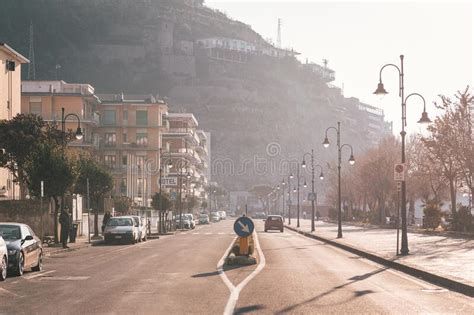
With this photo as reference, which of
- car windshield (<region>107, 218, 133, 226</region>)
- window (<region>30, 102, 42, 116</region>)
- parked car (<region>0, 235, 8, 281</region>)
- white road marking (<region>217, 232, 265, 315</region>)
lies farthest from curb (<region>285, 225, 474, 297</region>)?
window (<region>30, 102, 42, 116</region>)

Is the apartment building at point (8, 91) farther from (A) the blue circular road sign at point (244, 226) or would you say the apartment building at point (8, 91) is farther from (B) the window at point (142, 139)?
(B) the window at point (142, 139)

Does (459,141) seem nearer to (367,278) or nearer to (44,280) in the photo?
(367,278)

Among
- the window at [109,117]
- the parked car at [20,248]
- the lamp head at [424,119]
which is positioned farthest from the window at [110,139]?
the parked car at [20,248]

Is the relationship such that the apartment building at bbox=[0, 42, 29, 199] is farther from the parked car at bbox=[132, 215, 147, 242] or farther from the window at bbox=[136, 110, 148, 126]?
the window at bbox=[136, 110, 148, 126]

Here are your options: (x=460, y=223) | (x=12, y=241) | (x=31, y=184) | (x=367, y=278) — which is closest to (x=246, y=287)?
(x=367, y=278)

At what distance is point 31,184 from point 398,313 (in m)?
33.8

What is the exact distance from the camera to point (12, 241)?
21.9 m

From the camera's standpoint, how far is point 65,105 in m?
103

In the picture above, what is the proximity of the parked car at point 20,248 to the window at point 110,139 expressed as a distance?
9084 centimetres

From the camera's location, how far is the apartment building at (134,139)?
114m

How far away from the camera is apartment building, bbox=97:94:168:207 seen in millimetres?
113688

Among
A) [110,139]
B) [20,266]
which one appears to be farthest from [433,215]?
[110,139]

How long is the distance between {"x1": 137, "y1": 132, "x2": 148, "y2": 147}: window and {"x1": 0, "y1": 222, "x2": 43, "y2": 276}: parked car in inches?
3611

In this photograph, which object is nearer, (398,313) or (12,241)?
(398,313)
